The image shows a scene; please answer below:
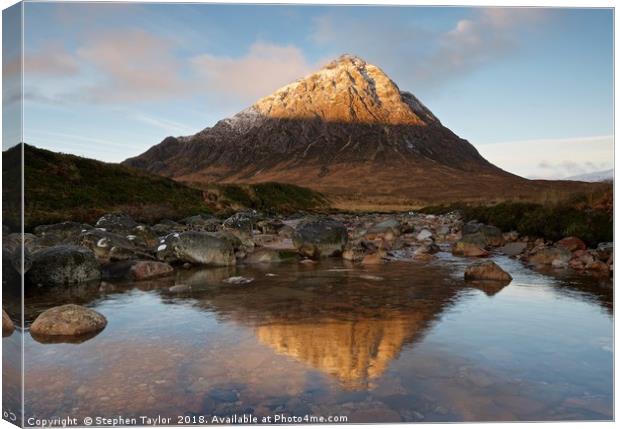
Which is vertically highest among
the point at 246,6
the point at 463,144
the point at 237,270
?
the point at 463,144

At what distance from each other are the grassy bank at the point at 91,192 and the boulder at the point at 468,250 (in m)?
15.7

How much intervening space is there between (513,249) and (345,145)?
519 feet

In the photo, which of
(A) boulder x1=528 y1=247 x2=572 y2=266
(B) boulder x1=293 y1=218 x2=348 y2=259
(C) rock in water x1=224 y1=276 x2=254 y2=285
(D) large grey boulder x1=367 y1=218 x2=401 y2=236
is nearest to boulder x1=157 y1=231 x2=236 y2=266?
(C) rock in water x1=224 y1=276 x2=254 y2=285

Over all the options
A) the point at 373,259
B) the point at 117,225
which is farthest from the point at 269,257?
the point at 117,225

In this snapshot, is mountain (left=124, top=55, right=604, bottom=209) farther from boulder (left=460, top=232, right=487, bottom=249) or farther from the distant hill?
boulder (left=460, top=232, right=487, bottom=249)

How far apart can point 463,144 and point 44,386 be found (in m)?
192

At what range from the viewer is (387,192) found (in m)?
108

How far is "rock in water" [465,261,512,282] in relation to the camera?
37.1ft

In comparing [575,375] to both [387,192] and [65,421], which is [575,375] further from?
[387,192]

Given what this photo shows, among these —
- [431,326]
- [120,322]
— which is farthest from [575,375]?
[120,322]

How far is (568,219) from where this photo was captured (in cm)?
1645

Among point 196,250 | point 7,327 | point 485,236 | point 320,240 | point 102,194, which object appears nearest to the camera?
point 7,327

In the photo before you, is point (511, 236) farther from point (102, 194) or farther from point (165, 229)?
point (102, 194)

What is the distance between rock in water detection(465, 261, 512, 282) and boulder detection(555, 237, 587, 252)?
168 inches
